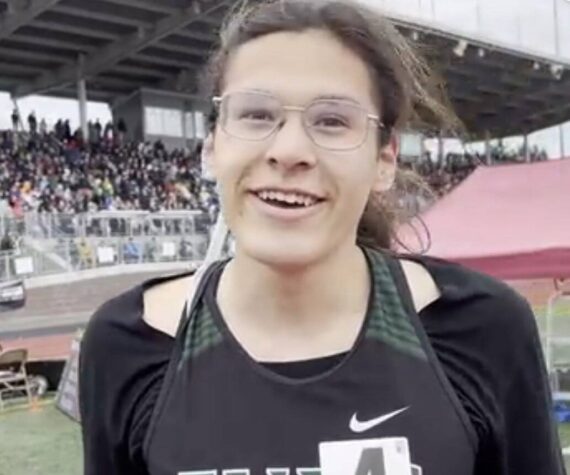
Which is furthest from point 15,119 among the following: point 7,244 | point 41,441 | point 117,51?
point 41,441

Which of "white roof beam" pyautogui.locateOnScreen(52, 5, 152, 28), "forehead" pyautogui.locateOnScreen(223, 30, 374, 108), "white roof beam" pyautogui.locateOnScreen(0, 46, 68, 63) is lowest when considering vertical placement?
"forehead" pyautogui.locateOnScreen(223, 30, 374, 108)

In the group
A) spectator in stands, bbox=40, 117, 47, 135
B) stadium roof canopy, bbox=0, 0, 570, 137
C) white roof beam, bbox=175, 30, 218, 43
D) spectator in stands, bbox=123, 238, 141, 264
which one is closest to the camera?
spectator in stands, bbox=123, 238, 141, 264

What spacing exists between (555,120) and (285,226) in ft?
150

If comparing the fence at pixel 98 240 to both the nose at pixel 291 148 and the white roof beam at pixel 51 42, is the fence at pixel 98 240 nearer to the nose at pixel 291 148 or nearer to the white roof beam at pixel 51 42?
the white roof beam at pixel 51 42

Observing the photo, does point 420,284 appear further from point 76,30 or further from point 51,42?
point 51,42

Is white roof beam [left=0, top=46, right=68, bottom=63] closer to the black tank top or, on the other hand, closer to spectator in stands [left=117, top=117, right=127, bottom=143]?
spectator in stands [left=117, top=117, right=127, bottom=143]

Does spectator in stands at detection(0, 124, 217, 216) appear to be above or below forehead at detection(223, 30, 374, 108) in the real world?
above

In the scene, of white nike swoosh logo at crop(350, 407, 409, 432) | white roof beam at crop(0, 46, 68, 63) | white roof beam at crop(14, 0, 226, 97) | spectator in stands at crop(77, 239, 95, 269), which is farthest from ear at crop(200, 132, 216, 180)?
white roof beam at crop(0, 46, 68, 63)

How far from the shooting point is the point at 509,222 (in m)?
6.30

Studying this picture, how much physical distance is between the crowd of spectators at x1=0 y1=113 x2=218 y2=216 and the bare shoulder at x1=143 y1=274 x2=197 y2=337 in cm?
2004

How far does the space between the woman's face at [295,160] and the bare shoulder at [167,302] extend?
146 mm

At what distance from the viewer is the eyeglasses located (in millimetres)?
1265

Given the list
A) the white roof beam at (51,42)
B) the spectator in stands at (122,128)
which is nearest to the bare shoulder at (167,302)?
the white roof beam at (51,42)

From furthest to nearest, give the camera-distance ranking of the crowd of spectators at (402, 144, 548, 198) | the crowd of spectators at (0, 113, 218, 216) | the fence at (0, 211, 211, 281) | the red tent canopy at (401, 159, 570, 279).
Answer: the crowd of spectators at (402, 144, 548, 198) < the crowd of spectators at (0, 113, 218, 216) < the fence at (0, 211, 211, 281) < the red tent canopy at (401, 159, 570, 279)
